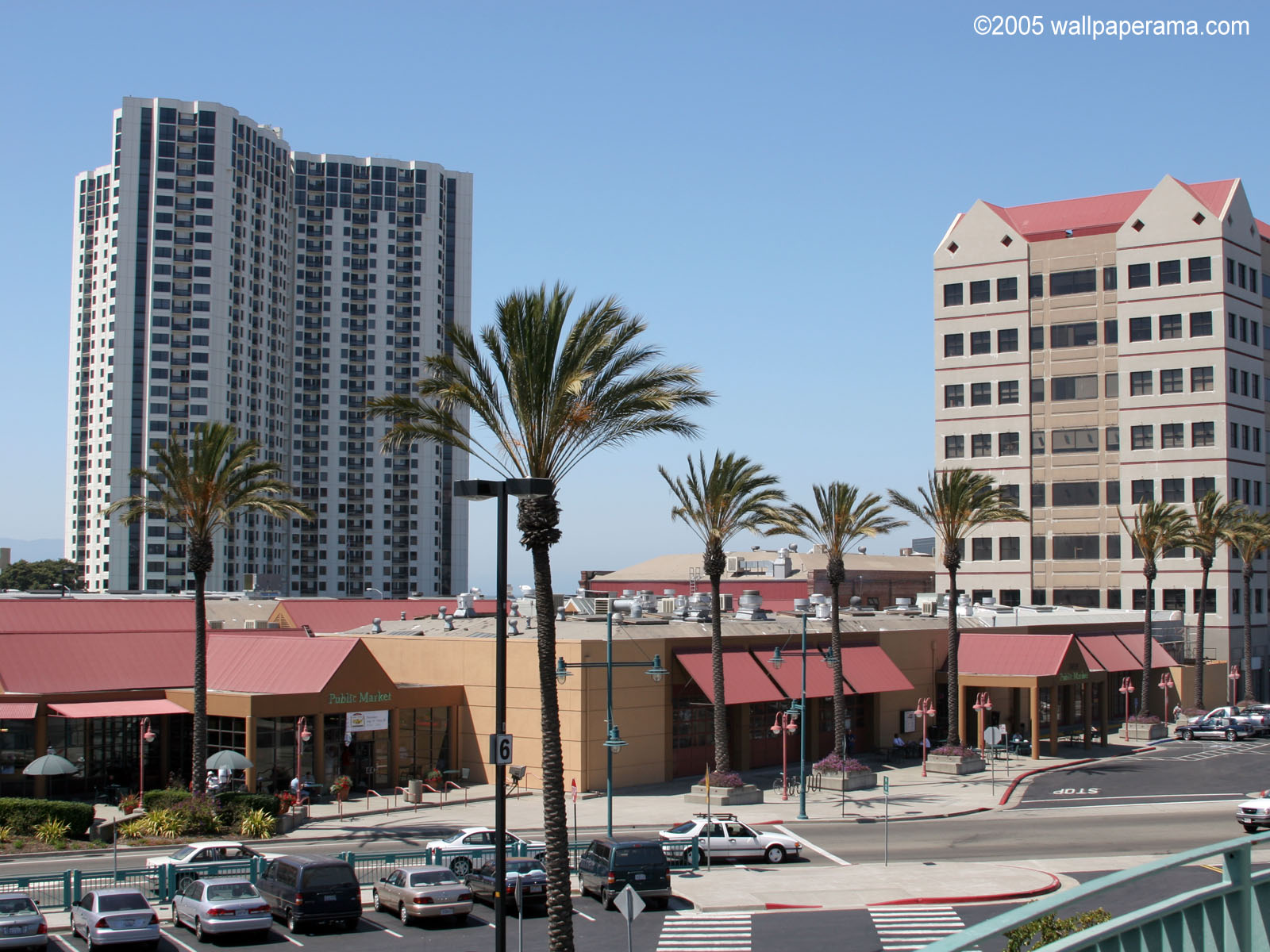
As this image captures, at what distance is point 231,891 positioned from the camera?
26.8 m

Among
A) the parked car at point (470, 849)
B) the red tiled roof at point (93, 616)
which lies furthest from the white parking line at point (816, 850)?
the red tiled roof at point (93, 616)

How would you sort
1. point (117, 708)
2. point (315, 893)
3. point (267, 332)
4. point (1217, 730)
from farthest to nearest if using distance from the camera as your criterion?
point (267, 332) < point (1217, 730) < point (117, 708) < point (315, 893)

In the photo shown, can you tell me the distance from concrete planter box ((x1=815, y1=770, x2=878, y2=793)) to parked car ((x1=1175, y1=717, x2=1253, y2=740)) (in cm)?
2842

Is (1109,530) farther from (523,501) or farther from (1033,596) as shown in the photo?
(523,501)

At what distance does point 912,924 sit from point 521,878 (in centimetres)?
898

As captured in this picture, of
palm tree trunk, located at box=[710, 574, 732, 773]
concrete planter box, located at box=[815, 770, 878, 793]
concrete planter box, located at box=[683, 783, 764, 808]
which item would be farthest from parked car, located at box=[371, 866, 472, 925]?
concrete planter box, located at box=[815, 770, 878, 793]

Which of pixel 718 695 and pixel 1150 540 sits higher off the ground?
pixel 1150 540

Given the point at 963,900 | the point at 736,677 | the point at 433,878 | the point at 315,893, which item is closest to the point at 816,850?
the point at 963,900

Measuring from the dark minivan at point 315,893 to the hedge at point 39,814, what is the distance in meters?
13.4

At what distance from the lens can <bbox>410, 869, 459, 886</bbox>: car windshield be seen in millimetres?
28500

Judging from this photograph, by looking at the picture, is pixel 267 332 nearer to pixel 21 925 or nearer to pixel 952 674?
pixel 952 674

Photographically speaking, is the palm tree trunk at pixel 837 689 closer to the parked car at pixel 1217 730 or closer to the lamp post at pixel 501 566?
the parked car at pixel 1217 730

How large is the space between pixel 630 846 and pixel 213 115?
14348cm

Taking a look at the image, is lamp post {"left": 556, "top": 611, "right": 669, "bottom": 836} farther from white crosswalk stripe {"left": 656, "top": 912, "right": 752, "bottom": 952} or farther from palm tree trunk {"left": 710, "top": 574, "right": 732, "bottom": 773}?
white crosswalk stripe {"left": 656, "top": 912, "right": 752, "bottom": 952}
